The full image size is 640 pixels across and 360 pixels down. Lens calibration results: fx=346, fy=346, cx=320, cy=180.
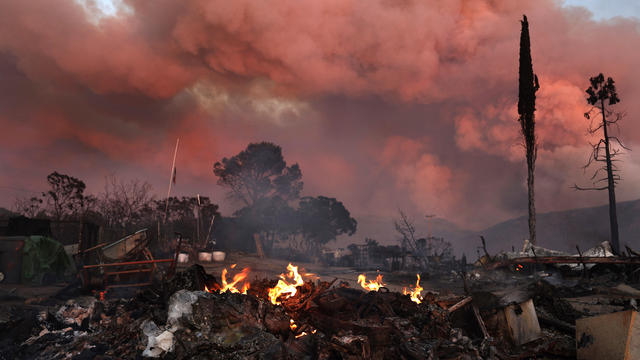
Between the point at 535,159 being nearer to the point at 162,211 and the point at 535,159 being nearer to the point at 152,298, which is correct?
the point at 152,298

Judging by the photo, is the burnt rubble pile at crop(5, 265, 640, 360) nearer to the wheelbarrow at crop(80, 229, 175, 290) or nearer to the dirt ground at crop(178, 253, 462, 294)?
the wheelbarrow at crop(80, 229, 175, 290)

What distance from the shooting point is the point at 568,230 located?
91.2 m

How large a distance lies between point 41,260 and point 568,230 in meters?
109

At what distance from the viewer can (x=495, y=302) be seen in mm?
6469

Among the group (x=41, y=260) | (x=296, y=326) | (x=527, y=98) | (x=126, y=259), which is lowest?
(x=296, y=326)

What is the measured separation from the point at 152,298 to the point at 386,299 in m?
Answer: 4.96

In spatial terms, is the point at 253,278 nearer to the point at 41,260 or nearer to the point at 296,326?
the point at 41,260

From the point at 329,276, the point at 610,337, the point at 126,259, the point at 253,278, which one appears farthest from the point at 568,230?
the point at 126,259

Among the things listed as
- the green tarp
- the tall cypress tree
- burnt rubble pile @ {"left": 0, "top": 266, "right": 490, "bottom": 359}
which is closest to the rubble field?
burnt rubble pile @ {"left": 0, "top": 266, "right": 490, "bottom": 359}

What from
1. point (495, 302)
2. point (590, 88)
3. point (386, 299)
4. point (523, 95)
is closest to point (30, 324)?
point (386, 299)

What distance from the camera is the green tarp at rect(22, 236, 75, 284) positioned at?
12.7 metres

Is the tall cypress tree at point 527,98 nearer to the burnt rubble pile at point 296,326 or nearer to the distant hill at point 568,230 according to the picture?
the burnt rubble pile at point 296,326

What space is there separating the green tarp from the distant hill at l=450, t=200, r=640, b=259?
6780 cm

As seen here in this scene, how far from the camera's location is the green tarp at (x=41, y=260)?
41.8 feet
